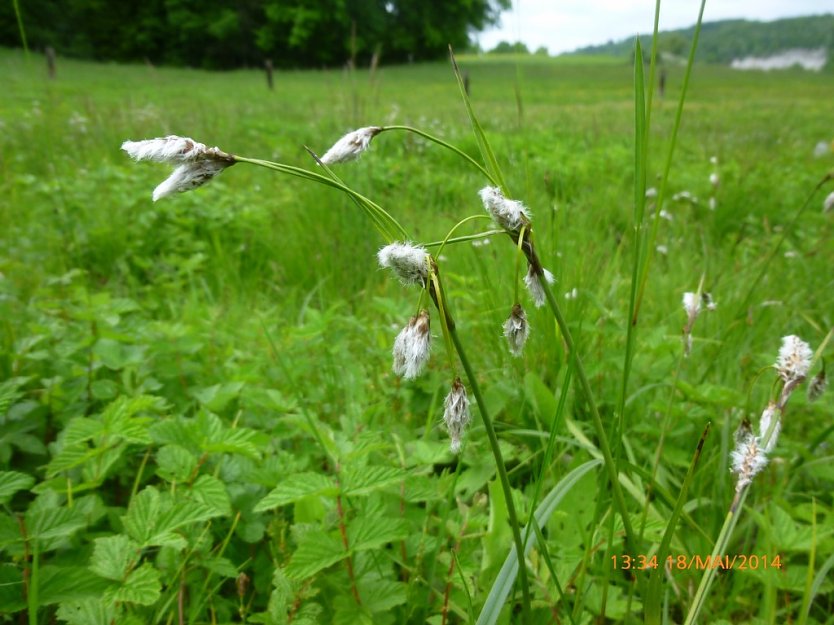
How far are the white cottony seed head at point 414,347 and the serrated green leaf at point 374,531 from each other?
45 centimetres

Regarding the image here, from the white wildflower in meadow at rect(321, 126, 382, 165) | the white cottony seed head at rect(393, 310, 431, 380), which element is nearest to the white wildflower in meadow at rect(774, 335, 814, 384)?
the white cottony seed head at rect(393, 310, 431, 380)

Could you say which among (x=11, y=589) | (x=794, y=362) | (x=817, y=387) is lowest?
(x=11, y=589)

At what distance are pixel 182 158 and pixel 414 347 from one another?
33cm

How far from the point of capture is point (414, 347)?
629 millimetres

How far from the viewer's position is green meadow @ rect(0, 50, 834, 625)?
99cm

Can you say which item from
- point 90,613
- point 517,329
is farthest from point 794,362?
point 90,613

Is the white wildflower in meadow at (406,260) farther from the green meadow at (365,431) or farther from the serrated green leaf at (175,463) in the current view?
the serrated green leaf at (175,463)

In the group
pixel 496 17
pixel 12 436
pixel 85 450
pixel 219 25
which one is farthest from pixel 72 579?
pixel 496 17

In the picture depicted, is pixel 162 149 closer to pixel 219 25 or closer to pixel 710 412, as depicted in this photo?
pixel 710 412

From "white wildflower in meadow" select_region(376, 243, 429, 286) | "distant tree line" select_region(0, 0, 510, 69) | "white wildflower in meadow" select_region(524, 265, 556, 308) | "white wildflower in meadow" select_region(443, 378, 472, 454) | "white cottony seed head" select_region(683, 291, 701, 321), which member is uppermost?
"distant tree line" select_region(0, 0, 510, 69)

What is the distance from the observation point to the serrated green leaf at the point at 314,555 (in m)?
0.92

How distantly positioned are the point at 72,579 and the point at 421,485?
631 millimetres

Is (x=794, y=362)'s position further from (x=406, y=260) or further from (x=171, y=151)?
(x=171, y=151)

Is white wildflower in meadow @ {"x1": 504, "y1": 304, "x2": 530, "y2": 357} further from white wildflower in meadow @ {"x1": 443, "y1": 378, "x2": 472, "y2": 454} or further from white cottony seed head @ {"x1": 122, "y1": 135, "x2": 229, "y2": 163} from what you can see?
white cottony seed head @ {"x1": 122, "y1": 135, "x2": 229, "y2": 163}
